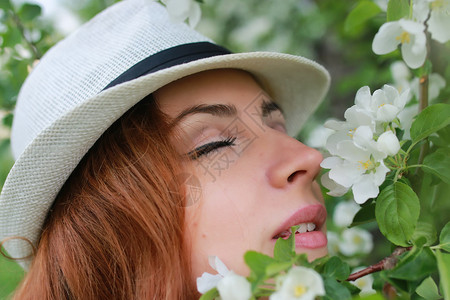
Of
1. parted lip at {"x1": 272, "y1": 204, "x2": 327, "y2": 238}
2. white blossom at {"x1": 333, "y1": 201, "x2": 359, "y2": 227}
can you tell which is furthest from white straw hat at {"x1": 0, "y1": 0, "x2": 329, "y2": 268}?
white blossom at {"x1": 333, "y1": 201, "x2": 359, "y2": 227}

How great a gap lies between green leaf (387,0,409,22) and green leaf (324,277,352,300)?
2.00ft

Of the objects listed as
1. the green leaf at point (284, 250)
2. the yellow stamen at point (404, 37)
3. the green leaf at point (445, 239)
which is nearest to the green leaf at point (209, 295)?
the green leaf at point (284, 250)

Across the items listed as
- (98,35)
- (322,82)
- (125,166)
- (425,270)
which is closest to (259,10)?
(322,82)

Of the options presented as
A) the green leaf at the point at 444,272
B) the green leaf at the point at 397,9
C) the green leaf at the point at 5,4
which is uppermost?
the green leaf at the point at 5,4

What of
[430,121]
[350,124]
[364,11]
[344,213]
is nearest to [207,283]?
[350,124]

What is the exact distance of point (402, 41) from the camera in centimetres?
109

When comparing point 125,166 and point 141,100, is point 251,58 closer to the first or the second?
point 141,100

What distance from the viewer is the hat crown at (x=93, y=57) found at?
128 centimetres

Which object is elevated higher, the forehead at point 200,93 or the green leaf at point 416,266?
the forehead at point 200,93

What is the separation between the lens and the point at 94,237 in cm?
126

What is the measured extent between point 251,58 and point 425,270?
75 cm

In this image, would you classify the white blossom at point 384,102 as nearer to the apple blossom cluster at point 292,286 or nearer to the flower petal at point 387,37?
the flower petal at point 387,37

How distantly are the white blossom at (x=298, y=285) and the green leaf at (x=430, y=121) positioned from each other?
1.53 ft

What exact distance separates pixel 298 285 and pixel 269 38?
11.4 ft
